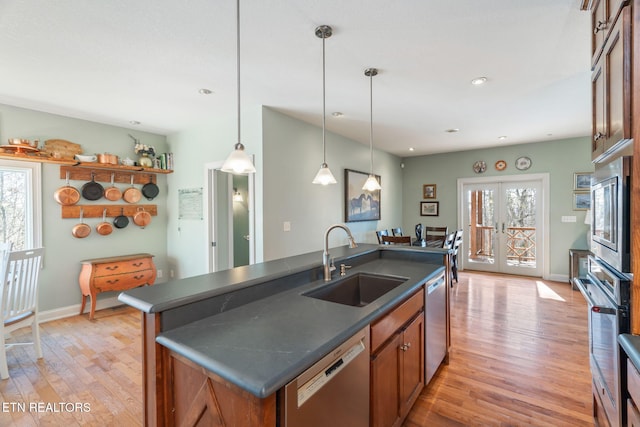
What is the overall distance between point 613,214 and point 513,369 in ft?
5.80

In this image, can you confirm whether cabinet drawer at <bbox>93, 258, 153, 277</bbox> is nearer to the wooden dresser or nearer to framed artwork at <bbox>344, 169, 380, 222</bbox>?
the wooden dresser

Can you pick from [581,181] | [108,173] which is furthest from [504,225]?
[108,173]

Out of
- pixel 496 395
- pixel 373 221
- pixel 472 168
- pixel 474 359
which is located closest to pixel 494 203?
pixel 472 168

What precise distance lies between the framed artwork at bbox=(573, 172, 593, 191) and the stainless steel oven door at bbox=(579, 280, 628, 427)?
15.2 ft

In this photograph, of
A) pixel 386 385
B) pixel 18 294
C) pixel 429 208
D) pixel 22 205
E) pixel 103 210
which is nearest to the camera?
pixel 386 385

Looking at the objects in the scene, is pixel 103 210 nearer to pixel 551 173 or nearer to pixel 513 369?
pixel 513 369

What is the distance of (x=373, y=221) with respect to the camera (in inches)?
230

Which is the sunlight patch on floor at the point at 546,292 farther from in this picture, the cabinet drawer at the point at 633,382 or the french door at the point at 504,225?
the cabinet drawer at the point at 633,382

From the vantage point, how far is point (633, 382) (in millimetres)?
1098

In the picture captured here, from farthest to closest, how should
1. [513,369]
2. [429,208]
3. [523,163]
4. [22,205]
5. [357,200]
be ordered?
[429,208] < [523,163] < [357,200] < [22,205] < [513,369]

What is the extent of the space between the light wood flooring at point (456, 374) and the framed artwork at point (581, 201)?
85.8 inches

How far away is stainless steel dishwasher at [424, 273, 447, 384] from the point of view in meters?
2.13

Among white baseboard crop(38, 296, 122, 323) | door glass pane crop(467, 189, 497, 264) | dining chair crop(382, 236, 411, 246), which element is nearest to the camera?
white baseboard crop(38, 296, 122, 323)

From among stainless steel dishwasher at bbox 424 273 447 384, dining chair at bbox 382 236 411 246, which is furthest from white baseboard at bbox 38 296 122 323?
stainless steel dishwasher at bbox 424 273 447 384
